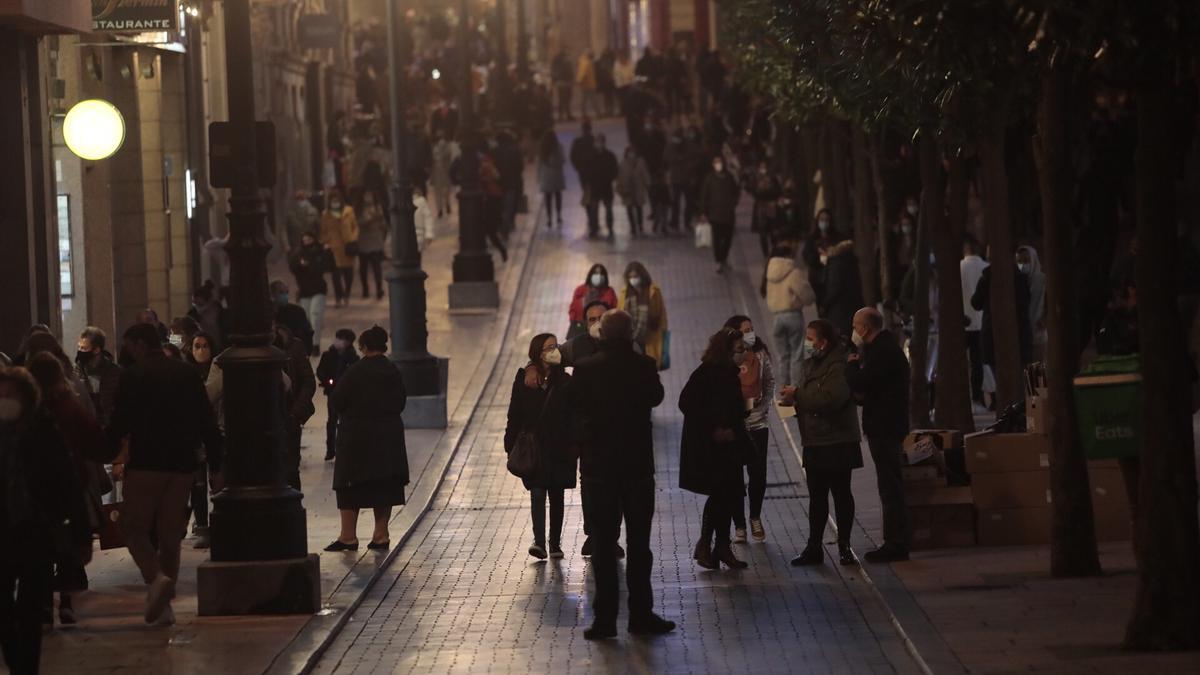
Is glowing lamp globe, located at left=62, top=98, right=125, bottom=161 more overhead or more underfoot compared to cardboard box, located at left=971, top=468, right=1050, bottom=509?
more overhead

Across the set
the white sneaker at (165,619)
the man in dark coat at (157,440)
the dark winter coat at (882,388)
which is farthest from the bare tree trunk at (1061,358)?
the white sneaker at (165,619)

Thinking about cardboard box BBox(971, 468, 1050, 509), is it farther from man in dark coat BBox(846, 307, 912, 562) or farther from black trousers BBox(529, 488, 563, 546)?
black trousers BBox(529, 488, 563, 546)

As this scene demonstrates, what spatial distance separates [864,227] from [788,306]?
21.2 ft

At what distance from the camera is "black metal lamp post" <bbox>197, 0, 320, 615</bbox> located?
14391 millimetres

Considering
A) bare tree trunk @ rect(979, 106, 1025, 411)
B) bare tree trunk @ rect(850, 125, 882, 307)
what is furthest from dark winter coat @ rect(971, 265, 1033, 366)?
bare tree trunk @ rect(850, 125, 882, 307)

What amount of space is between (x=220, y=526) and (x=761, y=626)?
10.5ft

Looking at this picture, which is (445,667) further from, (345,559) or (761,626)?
(345,559)

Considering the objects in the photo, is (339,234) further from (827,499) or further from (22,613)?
(22,613)

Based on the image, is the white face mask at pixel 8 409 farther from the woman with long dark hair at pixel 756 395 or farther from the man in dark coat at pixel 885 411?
the woman with long dark hair at pixel 756 395

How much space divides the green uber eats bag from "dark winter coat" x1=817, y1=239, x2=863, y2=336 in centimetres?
1341

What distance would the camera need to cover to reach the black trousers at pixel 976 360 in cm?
2514

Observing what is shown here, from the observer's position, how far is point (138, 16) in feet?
76.4

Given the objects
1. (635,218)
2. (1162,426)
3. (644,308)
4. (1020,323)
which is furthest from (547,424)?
(635,218)

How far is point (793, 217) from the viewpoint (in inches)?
1426
